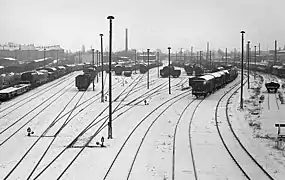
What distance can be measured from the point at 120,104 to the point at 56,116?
8012mm

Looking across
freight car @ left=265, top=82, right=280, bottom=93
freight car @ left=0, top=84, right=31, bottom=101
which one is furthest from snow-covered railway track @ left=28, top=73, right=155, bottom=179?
freight car @ left=265, top=82, right=280, bottom=93

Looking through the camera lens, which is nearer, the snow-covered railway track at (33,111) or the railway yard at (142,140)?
the railway yard at (142,140)

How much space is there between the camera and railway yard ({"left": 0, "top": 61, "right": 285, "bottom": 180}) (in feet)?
48.3

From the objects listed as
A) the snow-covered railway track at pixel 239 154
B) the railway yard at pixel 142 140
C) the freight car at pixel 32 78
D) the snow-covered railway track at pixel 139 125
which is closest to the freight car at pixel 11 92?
the railway yard at pixel 142 140

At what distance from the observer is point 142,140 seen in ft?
66.3

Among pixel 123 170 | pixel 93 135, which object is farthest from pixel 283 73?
pixel 123 170

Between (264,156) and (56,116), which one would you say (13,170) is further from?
(56,116)

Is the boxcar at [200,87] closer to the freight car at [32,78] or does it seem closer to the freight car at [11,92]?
the freight car at [11,92]

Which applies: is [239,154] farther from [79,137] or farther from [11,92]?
[11,92]

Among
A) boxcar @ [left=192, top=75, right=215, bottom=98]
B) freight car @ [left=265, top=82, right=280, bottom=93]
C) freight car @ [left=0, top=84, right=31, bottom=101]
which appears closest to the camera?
freight car @ [left=0, top=84, right=31, bottom=101]

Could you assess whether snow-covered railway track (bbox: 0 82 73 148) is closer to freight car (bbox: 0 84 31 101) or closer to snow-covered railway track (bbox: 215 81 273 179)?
freight car (bbox: 0 84 31 101)

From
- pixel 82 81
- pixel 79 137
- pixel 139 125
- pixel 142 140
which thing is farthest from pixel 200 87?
pixel 79 137

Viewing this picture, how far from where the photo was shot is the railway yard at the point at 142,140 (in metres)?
14.7

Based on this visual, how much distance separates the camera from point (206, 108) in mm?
32594
